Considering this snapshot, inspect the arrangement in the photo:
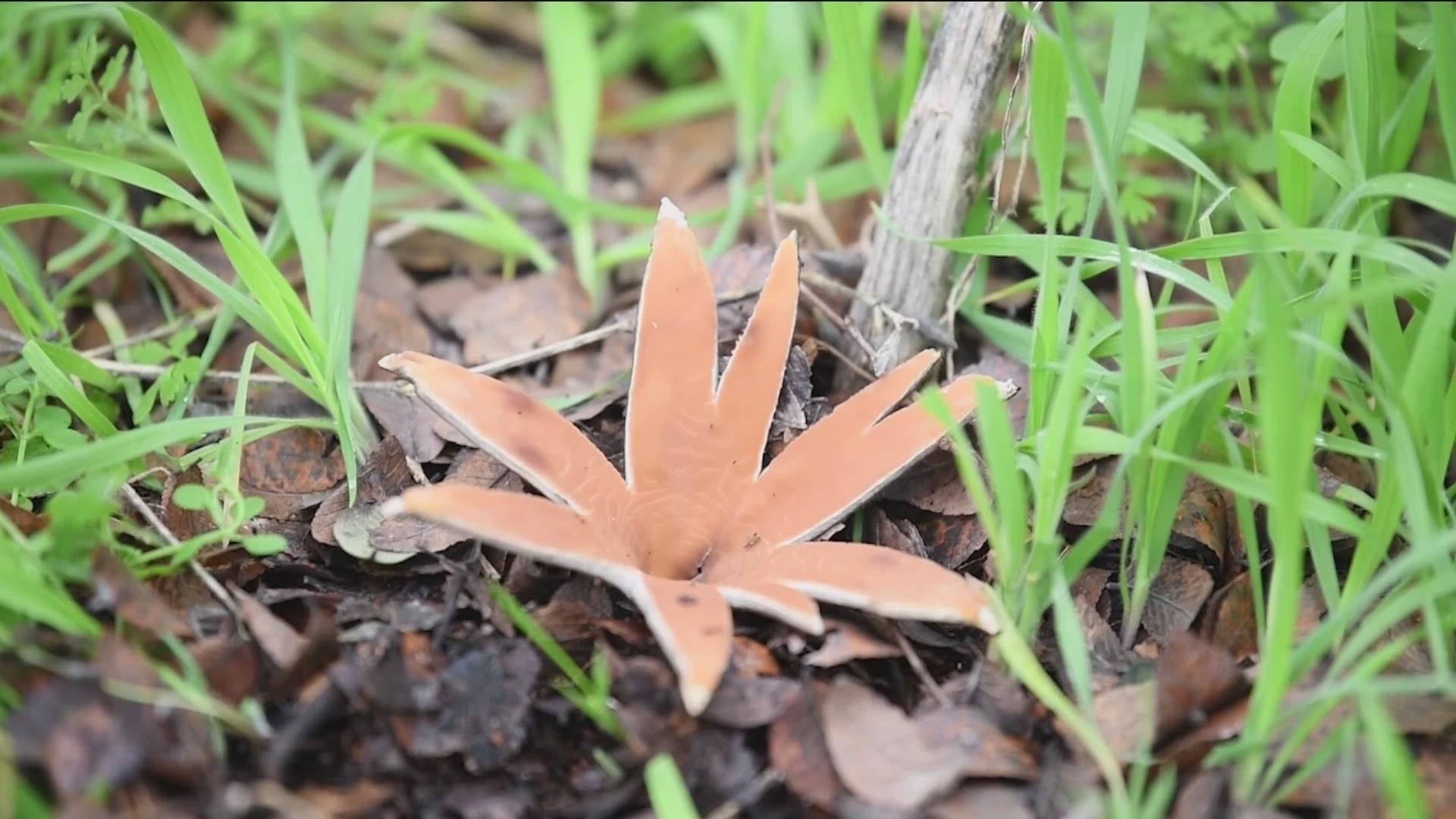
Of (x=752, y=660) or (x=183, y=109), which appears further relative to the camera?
(x=183, y=109)

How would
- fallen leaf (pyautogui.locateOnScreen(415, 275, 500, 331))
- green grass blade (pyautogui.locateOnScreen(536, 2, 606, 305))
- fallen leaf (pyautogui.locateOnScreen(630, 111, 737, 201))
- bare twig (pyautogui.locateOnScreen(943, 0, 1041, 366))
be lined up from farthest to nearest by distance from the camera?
fallen leaf (pyautogui.locateOnScreen(630, 111, 737, 201))
green grass blade (pyautogui.locateOnScreen(536, 2, 606, 305))
fallen leaf (pyautogui.locateOnScreen(415, 275, 500, 331))
bare twig (pyautogui.locateOnScreen(943, 0, 1041, 366))

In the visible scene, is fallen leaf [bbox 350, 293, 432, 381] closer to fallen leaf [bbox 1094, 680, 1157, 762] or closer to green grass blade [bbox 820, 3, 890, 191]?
green grass blade [bbox 820, 3, 890, 191]

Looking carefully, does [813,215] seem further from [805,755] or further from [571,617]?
[805,755]

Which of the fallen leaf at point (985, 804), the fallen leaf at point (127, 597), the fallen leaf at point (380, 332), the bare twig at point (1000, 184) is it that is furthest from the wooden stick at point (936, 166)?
the fallen leaf at point (127, 597)

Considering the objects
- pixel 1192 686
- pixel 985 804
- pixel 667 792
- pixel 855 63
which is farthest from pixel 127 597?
pixel 855 63

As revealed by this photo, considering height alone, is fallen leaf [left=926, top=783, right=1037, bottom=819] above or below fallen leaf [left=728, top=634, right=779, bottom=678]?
below

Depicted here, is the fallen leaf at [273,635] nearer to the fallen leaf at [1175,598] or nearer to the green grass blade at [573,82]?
the fallen leaf at [1175,598]

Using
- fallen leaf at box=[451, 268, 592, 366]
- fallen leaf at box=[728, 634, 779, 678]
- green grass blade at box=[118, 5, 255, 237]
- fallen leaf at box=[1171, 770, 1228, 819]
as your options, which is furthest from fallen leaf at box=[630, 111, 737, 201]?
fallen leaf at box=[1171, 770, 1228, 819]
